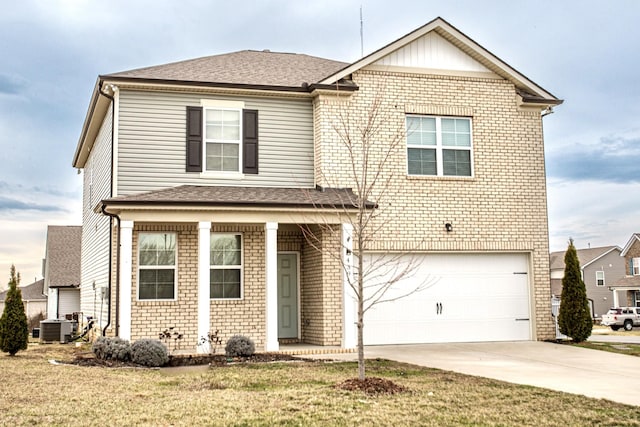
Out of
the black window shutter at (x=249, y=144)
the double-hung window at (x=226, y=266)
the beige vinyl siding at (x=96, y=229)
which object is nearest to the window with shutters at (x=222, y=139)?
the black window shutter at (x=249, y=144)

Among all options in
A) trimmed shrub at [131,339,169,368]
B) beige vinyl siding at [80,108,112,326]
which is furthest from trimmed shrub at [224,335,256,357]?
beige vinyl siding at [80,108,112,326]

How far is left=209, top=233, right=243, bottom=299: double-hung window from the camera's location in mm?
16734

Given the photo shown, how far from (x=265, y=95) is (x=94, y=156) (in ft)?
24.4

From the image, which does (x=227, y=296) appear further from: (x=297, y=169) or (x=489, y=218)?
(x=489, y=218)

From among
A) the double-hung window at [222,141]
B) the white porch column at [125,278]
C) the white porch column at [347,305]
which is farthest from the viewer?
the double-hung window at [222,141]

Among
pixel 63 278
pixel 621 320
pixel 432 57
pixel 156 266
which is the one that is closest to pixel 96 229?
pixel 156 266

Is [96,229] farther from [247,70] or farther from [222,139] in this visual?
[247,70]

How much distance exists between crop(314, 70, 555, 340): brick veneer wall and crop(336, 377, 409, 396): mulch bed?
725 centimetres

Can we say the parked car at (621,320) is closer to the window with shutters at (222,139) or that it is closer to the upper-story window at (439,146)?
the upper-story window at (439,146)

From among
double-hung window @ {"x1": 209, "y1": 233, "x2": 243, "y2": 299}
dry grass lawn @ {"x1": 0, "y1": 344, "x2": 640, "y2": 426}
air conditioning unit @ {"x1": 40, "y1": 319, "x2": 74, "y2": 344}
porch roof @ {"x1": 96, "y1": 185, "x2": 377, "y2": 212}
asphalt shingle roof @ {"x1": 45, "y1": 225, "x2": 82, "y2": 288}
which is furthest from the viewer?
asphalt shingle roof @ {"x1": 45, "y1": 225, "x2": 82, "y2": 288}

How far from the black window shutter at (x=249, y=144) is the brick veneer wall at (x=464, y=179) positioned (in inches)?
60.0

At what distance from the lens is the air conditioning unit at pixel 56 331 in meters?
21.7

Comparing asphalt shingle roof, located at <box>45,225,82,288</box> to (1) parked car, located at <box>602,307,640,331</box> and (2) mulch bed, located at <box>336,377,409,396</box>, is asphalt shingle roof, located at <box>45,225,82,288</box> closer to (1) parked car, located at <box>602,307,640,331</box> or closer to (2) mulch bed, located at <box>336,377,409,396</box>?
(2) mulch bed, located at <box>336,377,409,396</box>

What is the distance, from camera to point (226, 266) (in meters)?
16.8
